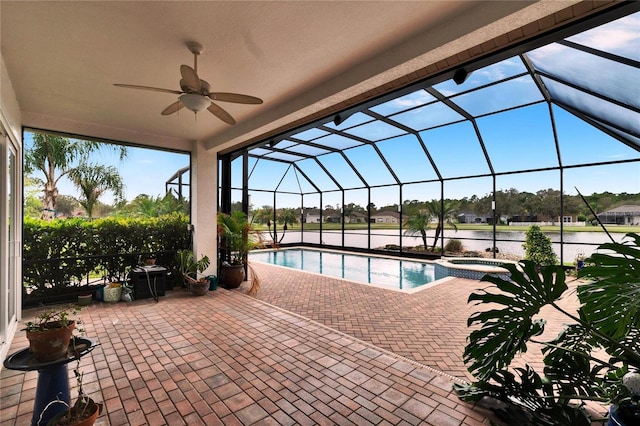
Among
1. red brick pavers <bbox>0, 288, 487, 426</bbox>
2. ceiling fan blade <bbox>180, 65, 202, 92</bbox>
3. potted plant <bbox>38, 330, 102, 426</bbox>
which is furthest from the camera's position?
ceiling fan blade <bbox>180, 65, 202, 92</bbox>

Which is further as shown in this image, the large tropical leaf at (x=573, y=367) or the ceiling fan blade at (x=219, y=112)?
the ceiling fan blade at (x=219, y=112)

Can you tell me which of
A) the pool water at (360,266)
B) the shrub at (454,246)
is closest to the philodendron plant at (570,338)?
the pool water at (360,266)

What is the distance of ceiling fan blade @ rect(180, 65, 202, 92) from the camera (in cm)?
240

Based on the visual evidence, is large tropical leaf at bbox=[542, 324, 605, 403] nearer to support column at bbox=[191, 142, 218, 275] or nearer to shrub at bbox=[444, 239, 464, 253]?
support column at bbox=[191, 142, 218, 275]

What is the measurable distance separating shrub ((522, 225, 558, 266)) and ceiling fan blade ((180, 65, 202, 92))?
8.61 metres

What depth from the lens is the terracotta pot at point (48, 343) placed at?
73.5 inches

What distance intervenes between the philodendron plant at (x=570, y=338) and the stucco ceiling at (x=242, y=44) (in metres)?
1.76

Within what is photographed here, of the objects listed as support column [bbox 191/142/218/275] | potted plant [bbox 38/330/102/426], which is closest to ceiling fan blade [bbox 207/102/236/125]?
potted plant [bbox 38/330/102/426]

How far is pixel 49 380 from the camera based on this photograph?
1.97 metres

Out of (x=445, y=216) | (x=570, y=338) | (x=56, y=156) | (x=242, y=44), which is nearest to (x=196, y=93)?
(x=242, y=44)

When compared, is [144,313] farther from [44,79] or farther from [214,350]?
[44,79]

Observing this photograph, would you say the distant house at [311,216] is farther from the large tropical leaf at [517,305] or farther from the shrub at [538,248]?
the large tropical leaf at [517,305]

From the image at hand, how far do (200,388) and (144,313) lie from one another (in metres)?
2.54

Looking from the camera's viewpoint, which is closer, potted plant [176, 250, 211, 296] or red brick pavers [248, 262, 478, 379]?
red brick pavers [248, 262, 478, 379]
